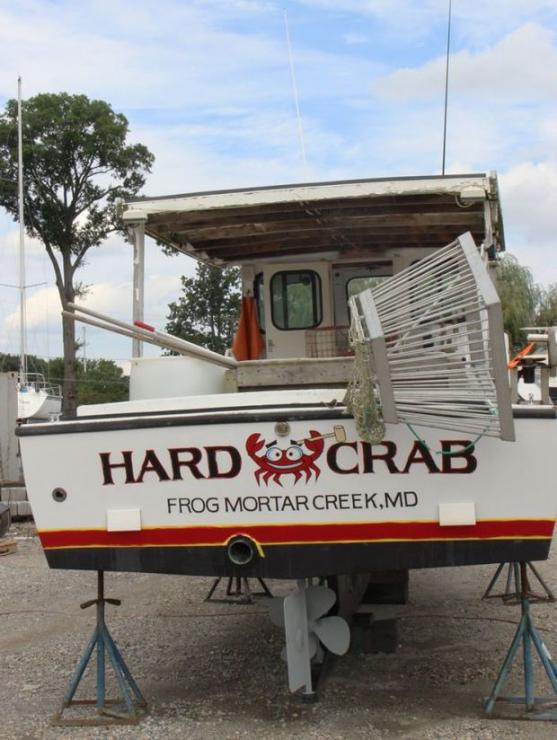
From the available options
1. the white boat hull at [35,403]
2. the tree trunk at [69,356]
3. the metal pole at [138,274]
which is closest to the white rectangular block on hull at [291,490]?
the metal pole at [138,274]

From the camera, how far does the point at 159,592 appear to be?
984 centimetres

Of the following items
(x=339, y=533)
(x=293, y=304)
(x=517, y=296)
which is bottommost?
(x=339, y=533)

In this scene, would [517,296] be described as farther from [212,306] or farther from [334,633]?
[334,633]

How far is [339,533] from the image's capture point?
5164 millimetres

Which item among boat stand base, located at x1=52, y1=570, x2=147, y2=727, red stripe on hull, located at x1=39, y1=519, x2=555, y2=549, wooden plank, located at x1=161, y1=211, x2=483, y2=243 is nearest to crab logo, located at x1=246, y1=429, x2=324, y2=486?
red stripe on hull, located at x1=39, y1=519, x2=555, y2=549

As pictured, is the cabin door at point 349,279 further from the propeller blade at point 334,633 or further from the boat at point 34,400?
the boat at point 34,400

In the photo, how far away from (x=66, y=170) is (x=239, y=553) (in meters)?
22.7

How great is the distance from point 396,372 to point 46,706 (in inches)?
121

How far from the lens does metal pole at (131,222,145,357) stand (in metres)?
6.43

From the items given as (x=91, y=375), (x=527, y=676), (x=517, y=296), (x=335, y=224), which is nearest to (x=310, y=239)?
(x=335, y=224)

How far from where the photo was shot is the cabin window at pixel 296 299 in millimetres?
7961

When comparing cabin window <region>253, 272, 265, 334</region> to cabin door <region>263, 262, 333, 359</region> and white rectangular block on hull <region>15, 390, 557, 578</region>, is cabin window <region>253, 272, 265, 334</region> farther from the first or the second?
white rectangular block on hull <region>15, 390, 557, 578</region>

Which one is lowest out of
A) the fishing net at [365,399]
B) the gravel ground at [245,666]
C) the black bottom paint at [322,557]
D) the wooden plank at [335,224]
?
the gravel ground at [245,666]

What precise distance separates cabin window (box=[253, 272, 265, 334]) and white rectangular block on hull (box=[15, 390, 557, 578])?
2.71 m
